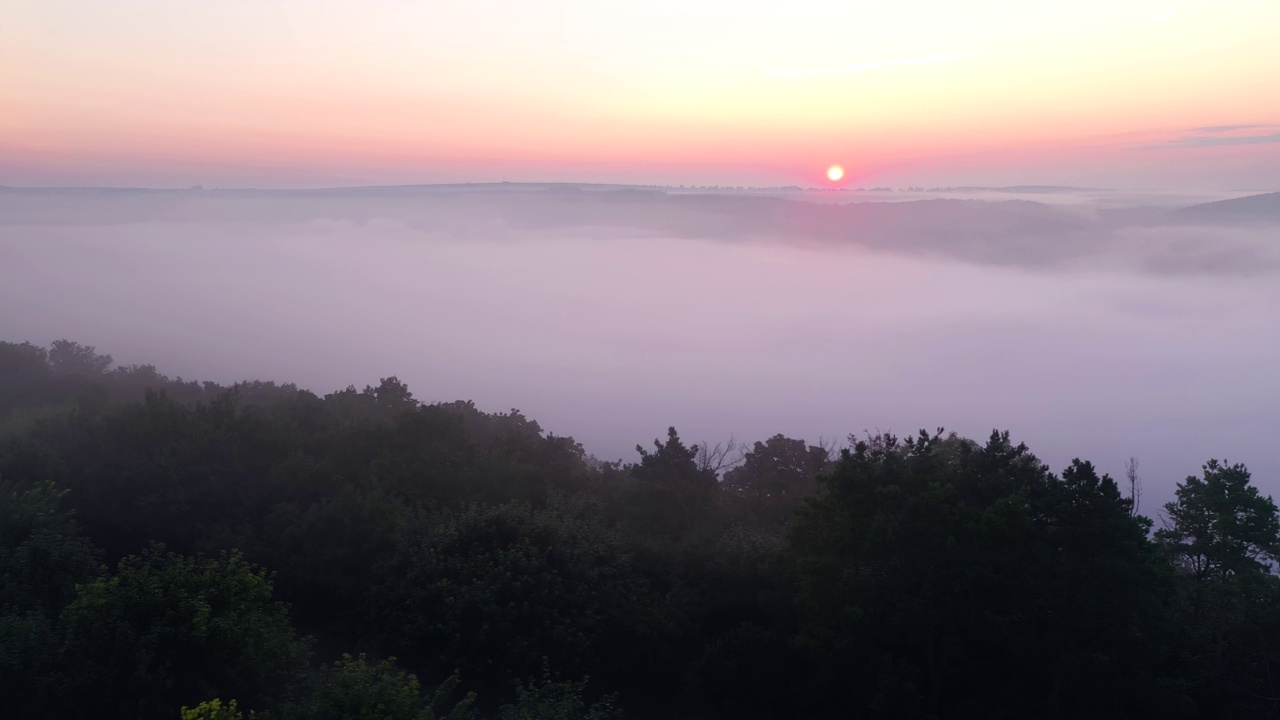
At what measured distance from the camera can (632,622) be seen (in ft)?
63.6

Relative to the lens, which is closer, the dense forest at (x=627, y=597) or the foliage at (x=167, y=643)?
the foliage at (x=167, y=643)

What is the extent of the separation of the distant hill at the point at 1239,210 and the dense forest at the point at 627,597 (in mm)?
133063

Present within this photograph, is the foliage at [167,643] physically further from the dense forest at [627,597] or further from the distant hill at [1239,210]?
the distant hill at [1239,210]

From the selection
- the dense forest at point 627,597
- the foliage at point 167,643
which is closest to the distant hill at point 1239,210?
the dense forest at point 627,597

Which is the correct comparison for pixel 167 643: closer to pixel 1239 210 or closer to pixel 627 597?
pixel 627 597

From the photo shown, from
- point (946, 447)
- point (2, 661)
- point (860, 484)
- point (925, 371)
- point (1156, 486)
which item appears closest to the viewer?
point (2, 661)

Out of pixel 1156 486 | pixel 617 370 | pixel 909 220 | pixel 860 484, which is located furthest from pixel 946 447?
pixel 909 220

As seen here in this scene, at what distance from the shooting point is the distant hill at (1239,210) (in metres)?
125

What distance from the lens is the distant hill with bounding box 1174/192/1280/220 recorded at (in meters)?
125

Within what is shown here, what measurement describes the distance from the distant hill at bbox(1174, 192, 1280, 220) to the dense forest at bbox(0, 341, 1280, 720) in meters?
133

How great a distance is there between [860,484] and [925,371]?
426 ft

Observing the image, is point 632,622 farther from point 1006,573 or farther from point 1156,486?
point 1156,486

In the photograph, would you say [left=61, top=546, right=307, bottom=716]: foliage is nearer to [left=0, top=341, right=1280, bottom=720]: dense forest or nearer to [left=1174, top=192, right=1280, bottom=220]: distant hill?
[left=0, top=341, right=1280, bottom=720]: dense forest

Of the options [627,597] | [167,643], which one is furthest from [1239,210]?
[167,643]
